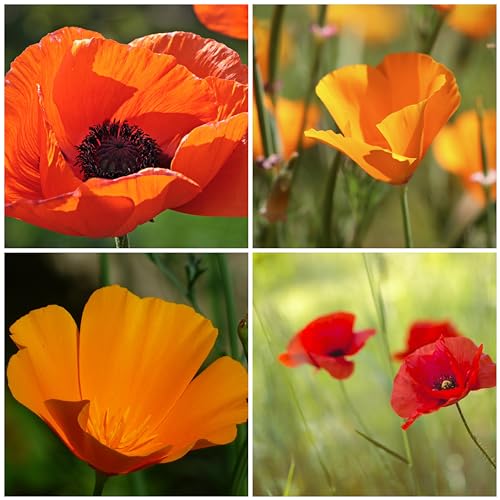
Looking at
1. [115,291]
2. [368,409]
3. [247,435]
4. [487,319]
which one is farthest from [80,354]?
[487,319]

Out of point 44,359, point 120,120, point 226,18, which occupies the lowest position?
point 44,359

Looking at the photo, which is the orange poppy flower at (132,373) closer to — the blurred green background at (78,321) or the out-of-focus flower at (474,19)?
the blurred green background at (78,321)

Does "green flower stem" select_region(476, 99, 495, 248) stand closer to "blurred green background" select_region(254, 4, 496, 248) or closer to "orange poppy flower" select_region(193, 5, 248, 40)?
"blurred green background" select_region(254, 4, 496, 248)

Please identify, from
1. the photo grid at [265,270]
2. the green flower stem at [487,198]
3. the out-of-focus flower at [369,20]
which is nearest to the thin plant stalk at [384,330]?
the photo grid at [265,270]

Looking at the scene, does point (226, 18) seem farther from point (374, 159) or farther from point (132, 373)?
point (132, 373)

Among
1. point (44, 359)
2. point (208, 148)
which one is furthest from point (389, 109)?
Result: point (44, 359)

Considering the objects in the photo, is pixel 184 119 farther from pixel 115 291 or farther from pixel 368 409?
pixel 368 409
